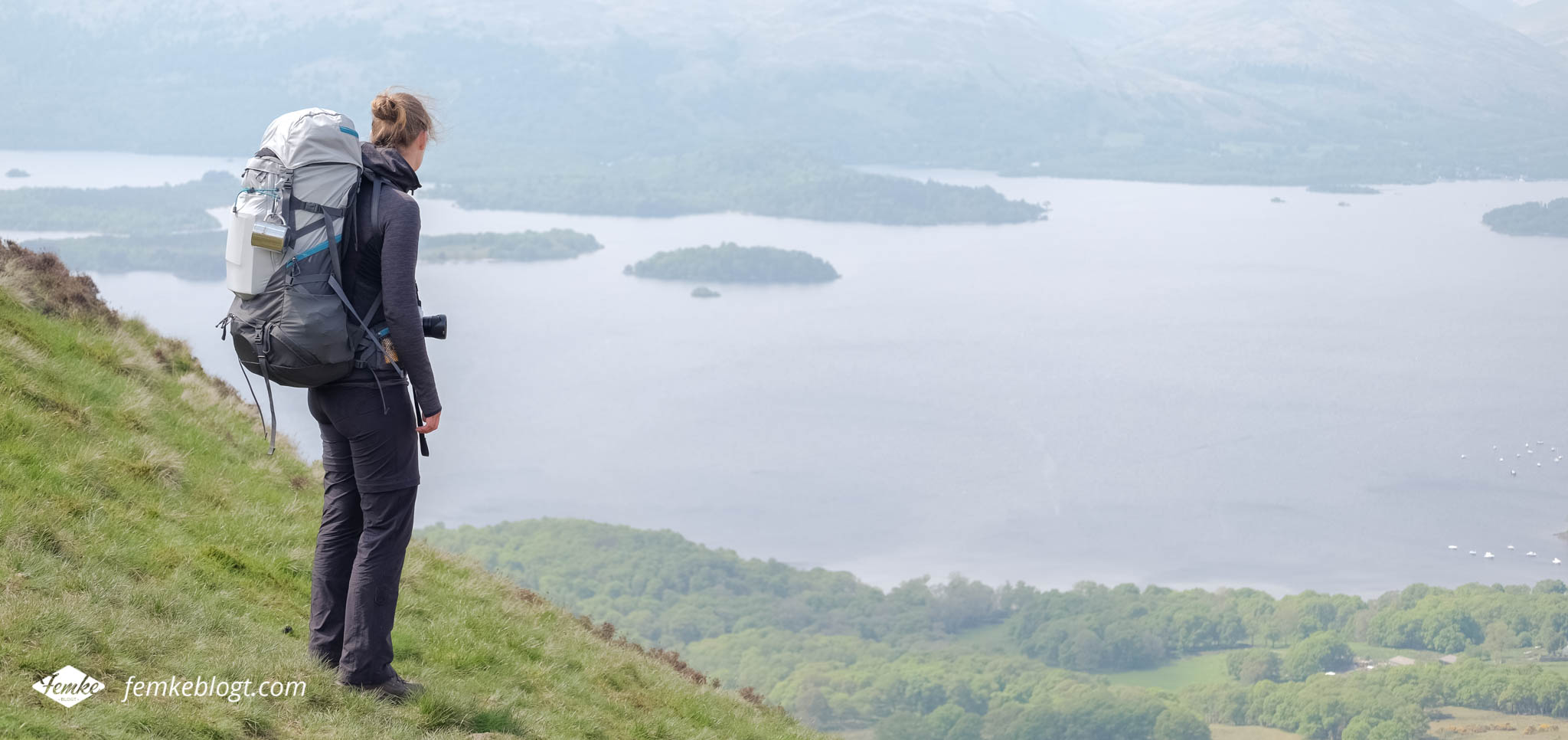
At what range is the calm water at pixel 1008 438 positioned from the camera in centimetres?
11350

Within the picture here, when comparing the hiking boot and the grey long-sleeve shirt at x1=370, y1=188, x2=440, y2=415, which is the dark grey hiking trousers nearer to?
the hiking boot

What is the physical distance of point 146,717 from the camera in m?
4.07

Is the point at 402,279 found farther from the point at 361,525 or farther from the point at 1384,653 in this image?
the point at 1384,653

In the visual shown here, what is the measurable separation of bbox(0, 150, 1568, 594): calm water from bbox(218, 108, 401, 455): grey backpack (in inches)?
3980

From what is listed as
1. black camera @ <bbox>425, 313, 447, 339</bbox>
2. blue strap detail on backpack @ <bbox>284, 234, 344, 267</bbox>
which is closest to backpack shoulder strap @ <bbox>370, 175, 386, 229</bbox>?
blue strap detail on backpack @ <bbox>284, 234, 344, 267</bbox>

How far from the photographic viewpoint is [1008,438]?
14225 centimetres

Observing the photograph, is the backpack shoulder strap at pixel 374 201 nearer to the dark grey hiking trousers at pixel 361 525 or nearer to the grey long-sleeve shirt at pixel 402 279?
the grey long-sleeve shirt at pixel 402 279

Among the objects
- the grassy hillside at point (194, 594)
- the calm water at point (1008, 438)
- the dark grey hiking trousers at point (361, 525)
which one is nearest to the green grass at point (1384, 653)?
the calm water at point (1008, 438)

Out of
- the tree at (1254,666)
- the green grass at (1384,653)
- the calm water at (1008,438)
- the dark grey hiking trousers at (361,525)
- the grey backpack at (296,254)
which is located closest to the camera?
the grey backpack at (296,254)

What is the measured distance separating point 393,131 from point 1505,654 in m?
106

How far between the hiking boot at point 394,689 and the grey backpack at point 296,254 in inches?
56.2

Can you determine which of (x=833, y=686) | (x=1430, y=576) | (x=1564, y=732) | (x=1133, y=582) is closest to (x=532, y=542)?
(x=833, y=686)

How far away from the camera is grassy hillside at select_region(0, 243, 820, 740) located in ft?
14.4

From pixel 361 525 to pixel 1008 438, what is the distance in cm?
14067
